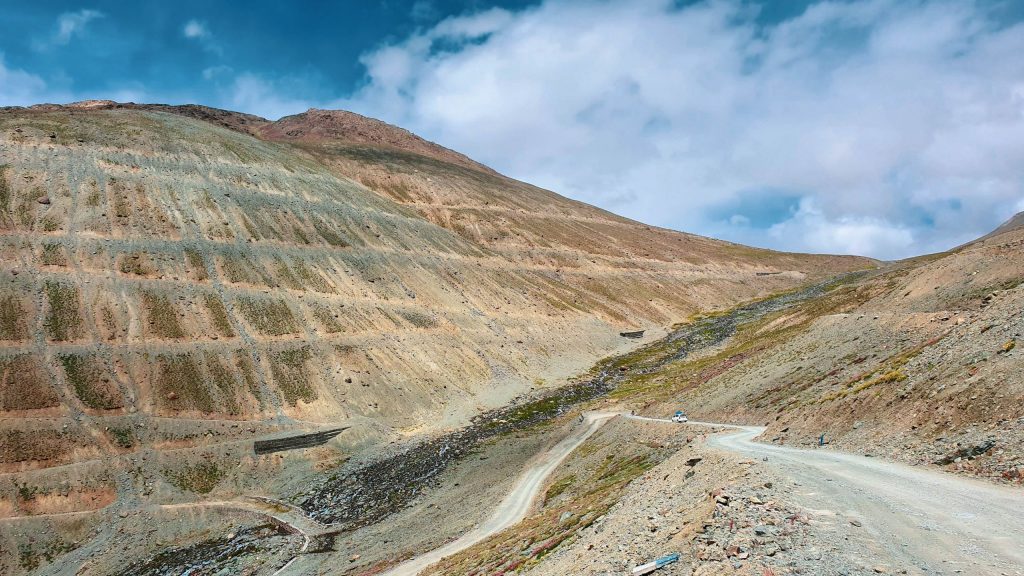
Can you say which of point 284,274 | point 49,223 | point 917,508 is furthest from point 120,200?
point 917,508

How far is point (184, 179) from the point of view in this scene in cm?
8831

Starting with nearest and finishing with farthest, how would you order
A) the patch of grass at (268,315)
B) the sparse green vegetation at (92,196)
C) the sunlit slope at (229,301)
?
the sunlit slope at (229,301) → the patch of grass at (268,315) → the sparse green vegetation at (92,196)

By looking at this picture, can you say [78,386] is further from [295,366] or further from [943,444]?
[943,444]

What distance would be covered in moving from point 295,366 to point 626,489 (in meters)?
51.3

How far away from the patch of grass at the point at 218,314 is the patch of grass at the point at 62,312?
41.4ft

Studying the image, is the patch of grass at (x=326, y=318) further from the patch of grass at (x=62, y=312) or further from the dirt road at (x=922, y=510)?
the dirt road at (x=922, y=510)

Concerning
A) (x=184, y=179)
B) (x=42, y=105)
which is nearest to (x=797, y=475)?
(x=184, y=179)

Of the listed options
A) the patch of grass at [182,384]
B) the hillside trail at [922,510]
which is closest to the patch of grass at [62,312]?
the patch of grass at [182,384]

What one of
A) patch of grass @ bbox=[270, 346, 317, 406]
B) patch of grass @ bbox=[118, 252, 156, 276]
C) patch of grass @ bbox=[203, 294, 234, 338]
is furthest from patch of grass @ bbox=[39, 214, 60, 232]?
patch of grass @ bbox=[270, 346, 317, 406]

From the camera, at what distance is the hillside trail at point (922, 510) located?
40.4ft

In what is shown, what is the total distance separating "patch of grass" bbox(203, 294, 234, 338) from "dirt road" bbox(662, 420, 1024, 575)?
62.5m

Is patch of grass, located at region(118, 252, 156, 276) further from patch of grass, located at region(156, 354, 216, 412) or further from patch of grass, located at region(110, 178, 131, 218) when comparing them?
patch of grass, located at region(156, 354, 216, 412)

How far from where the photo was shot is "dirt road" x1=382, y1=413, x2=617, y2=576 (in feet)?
106

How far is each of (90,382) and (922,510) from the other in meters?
64.6
